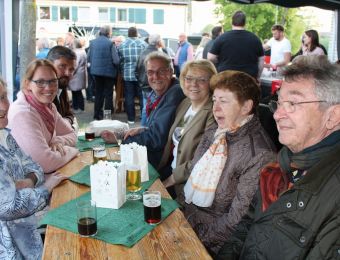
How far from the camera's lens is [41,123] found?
8.43 feet

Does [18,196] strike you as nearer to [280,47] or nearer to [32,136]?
[32,136]

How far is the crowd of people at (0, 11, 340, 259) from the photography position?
4.86 ft

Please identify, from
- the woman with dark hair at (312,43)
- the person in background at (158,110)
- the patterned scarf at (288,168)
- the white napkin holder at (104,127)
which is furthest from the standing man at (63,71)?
the woman with dark hair at (312,43)

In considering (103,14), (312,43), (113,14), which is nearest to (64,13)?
(103,14)

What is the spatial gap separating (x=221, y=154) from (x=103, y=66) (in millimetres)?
5557

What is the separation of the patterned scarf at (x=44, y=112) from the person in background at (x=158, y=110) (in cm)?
46

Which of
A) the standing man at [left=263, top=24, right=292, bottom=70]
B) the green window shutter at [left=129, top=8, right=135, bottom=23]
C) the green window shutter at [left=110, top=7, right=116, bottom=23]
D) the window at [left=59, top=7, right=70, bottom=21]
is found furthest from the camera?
the window at [left=59, top=7, right=70, bottom=21]

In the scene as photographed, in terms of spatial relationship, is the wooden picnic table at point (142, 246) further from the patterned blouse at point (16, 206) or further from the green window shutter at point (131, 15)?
the green window shutter at point (131, 15)

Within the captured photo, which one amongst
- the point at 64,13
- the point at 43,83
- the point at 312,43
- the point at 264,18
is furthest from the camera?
the point at 64,13

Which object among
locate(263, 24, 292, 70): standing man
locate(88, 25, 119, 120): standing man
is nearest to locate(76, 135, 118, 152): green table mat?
locate(88, 25, 119, 120): standing man

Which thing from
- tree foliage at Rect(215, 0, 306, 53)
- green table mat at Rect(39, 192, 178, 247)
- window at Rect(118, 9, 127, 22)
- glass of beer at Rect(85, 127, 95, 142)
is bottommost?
green table mat at Rect(39, 192, 178, 247)

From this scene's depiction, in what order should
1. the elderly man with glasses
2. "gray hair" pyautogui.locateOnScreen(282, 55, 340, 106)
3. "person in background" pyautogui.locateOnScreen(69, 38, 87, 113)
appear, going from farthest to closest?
"person in background" pyautogui.locateOnScreen(69, 38, 87, 113)
"gray hair" pyautogui.locateOnScreen(282, 55, 340, 106)
the elderly man with glasses

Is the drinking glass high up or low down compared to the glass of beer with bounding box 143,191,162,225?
up

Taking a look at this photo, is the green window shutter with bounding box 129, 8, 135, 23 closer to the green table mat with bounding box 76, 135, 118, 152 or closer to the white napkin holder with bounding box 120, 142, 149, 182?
the green table mat with bounding box 76, 135, 118, 152
